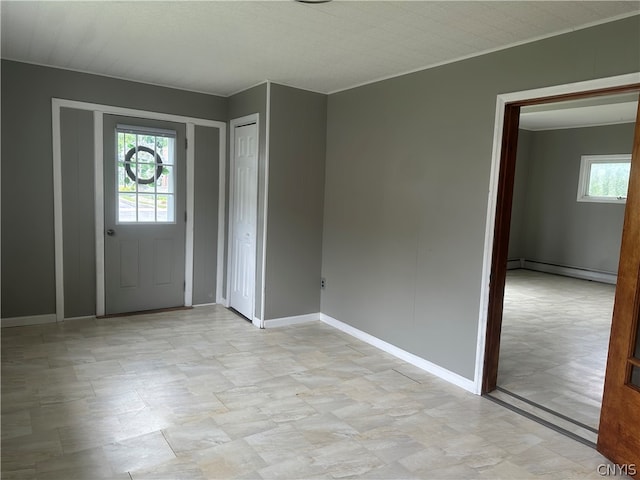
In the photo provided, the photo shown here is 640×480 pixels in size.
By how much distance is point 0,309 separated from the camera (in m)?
4.16

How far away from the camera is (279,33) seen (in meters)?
2.96

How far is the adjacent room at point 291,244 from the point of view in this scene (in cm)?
247

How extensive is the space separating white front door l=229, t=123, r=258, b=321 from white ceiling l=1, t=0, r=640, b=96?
32.7 inches

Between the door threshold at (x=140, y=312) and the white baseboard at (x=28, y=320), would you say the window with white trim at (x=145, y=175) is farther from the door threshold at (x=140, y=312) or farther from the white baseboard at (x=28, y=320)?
the white baseboard at (x=28, y=320)

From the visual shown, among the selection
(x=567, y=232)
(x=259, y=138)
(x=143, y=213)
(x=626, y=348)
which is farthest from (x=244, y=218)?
(x=567, y=232)

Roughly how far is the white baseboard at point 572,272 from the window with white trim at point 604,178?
127cm

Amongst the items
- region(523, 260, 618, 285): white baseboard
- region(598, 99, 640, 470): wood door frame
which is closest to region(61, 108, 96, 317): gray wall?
region(598, 99, 640, 470): wood door frame

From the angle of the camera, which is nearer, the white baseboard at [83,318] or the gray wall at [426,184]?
the gray wall at [426,184]

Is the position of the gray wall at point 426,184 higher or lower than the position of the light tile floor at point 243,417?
higher

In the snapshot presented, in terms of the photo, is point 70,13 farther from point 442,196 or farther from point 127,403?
point 442,196

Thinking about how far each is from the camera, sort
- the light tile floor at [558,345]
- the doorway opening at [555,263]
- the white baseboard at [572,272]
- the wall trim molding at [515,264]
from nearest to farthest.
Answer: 1. the doorway opening at [555,263]
2. the light tile floor at [558,345]
3. the white baseboard at [572,272]
4. the wall trim molding at [515,264]

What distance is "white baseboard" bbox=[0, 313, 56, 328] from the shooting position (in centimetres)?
421

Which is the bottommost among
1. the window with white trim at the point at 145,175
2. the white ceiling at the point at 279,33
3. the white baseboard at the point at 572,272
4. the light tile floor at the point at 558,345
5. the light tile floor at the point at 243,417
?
the light tile floor at the point at 243,417

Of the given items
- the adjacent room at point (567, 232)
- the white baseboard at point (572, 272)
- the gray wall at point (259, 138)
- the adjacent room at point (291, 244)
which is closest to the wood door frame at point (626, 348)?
the adjacent room at point (291, 244)
